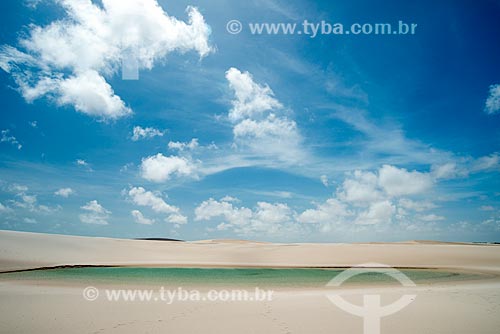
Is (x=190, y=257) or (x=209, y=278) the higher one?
(x=209, y=278)

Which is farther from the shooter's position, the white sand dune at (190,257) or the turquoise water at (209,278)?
the white sand dune at (190,257)

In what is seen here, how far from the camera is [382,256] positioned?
36625 millimetres

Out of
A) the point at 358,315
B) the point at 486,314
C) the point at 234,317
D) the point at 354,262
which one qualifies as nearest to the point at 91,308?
the point at 234,317

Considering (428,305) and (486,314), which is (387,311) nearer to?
(428,305)

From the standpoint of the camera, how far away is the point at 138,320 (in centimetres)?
791

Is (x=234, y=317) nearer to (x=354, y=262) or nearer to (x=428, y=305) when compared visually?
(x=428, y=305)

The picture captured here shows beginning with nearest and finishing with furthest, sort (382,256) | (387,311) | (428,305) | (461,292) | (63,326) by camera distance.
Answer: (63,326)
(387,311)
(428,305)
(461,292)
(382,256)

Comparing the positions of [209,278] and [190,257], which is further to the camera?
[190,257]

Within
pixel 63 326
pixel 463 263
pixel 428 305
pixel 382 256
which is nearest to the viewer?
pixel 63 326

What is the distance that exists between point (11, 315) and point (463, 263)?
36478mm

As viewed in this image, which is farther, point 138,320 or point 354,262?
point 354,262

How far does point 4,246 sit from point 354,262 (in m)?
36.2

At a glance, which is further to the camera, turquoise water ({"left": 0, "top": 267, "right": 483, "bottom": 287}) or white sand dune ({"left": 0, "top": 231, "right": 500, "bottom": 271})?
white sand dune ({"left": 0, "top": 231, "right": 500, "bottom": 271})

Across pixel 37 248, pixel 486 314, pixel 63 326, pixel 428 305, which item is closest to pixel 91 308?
pixel 63 326
